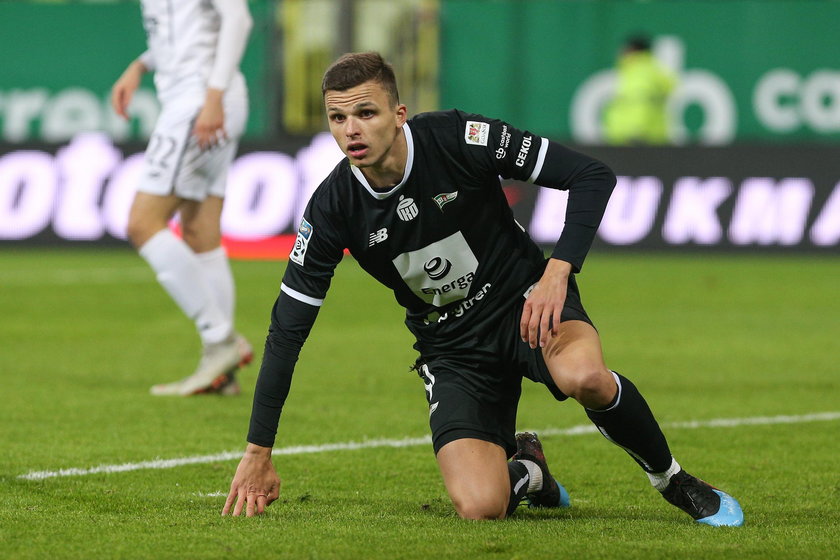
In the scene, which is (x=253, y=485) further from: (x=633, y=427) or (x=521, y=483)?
(x=633, y=427)

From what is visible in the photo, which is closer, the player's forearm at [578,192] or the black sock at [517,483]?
the player's forearm at [578,192]

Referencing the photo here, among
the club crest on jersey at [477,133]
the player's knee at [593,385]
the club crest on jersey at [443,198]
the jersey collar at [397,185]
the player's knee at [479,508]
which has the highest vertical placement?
the club crest on jersey at [477,133]

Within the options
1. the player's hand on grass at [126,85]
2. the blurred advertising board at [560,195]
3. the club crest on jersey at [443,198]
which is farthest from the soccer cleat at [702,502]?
the blurred advertising board at [560,195]

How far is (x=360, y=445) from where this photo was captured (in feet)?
18.4

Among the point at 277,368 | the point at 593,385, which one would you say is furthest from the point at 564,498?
the point at 277,368

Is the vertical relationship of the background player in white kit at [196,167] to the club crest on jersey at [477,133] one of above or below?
below

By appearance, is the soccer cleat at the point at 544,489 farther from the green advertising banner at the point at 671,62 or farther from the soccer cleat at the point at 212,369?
the green advertising banner at the point at 671,62

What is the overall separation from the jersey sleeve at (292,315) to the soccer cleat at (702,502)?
3.84ft

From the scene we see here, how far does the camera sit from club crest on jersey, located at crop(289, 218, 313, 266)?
4262mm

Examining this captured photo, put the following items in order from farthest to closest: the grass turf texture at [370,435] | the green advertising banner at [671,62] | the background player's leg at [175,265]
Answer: the green advertising banner at [671,62], the background player's leg at [175,265], the grass turf texture at [370,435]

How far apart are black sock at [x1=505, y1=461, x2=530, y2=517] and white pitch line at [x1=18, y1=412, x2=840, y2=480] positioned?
115 centimetres

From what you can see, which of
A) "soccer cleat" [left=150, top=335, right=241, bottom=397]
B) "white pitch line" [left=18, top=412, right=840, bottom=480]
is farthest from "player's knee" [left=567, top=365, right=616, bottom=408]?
"soccer cleat" [left=150, top=335, right=241, bottom=397]

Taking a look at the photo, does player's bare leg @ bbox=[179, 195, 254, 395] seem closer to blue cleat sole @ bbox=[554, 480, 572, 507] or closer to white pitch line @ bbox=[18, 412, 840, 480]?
white pitch line @ bbox=[18, 412, 840, 480]

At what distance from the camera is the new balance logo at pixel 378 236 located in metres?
4.41
